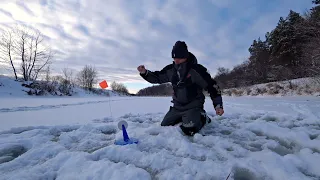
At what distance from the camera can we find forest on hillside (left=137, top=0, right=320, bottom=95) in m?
11.3

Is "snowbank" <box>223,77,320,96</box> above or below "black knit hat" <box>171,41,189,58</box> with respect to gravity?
below

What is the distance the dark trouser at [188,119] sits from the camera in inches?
103

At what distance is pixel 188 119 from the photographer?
2.75 metres

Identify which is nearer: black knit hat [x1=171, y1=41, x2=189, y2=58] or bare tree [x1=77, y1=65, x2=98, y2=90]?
black knit hat [x1=171, y1=41, x2=189, y2=58]

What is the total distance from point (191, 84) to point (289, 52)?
85.3 ft

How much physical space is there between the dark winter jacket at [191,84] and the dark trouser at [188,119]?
109mm

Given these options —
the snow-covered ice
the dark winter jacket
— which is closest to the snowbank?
the dark winter jacket

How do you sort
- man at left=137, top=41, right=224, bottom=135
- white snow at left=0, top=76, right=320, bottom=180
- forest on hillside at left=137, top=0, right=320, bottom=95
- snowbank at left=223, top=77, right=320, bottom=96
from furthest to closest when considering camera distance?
snowbank at left=223, top=77, right=320, bottom=96 < forest on hillside at left=137, top=0, right=320, bottom=95 < man at left=137, top=41, right=224, bottom=135 < white snow at left=0, top=76, right=320, bottom=180

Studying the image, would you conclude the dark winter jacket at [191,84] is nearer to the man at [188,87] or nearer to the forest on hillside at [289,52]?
the man at [188,87]

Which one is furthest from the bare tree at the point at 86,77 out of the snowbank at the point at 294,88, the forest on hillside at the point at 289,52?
the snowbank at the point at 294,88

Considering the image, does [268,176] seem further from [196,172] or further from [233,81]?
[233,81]

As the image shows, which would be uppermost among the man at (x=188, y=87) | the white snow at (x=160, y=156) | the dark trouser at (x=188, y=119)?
the man at (x=188, y=87)

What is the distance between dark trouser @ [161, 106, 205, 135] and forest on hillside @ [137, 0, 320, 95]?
1.88m

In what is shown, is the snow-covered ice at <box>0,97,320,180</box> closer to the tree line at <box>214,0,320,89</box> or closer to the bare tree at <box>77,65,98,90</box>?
the tree line at <box>214,0,320,89</box>
